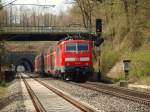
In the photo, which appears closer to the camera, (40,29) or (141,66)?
(141,66)

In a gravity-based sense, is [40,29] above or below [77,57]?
above

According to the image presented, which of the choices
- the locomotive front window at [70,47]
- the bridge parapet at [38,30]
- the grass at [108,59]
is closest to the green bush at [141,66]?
the locomotive front window at [70,47]

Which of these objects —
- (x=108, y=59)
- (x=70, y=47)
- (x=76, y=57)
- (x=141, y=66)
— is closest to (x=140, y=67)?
(x=141, y=66)

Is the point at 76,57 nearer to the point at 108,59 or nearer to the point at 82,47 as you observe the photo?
the point at 82,47

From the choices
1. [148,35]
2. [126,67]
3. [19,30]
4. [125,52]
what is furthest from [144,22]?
[19,30]

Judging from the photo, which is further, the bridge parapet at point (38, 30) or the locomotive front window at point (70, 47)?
the bridge parapet at point (38, 30)

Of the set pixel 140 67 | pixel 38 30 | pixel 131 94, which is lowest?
pixel 131 94

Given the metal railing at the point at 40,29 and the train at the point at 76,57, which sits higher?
the metal railing at the point at 40,29

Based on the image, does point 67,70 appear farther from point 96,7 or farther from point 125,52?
point 96,7

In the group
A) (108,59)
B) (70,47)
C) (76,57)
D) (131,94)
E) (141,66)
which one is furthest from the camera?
(108,59)

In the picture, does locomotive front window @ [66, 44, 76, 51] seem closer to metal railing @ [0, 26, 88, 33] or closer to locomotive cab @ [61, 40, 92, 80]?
locomotive cab @ [61, 40, 92, 80]

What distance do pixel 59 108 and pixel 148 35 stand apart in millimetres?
26245

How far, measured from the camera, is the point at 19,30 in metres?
64.9

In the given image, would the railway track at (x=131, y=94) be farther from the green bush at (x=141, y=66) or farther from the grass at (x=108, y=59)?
the grass at (x=108, y=59)
